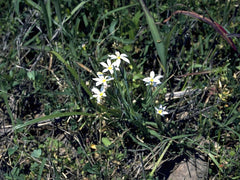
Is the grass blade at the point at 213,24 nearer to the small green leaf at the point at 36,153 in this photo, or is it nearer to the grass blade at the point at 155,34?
the grass blade at the point at 155,34

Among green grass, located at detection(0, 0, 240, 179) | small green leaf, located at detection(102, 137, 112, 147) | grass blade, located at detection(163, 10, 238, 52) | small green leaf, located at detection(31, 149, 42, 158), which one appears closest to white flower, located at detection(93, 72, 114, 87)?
green grass, located at detection(0, 0, 240, 179)

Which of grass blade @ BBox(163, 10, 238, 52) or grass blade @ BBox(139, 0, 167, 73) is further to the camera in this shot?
grass blade @ BBox(163, 10, 238, 52)

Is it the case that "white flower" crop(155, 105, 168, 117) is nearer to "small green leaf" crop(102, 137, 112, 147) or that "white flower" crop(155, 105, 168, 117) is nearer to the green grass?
the green grass

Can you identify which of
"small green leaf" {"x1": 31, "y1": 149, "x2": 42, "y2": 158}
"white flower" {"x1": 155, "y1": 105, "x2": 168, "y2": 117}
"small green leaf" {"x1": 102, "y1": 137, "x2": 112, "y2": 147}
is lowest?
"small green leaf" {"x1": 31, "y1": 149, "x2": 42, "y2": 158}

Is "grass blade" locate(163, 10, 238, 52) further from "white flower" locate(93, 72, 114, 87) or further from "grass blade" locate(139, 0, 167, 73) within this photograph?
"white flower" locate(93, 72, 114, 87)

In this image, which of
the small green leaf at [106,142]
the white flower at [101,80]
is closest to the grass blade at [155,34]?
the white flower at [101,80]

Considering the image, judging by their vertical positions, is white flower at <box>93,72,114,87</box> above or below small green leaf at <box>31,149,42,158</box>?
above

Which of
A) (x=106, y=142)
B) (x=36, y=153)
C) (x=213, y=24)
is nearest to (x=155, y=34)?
(x=213, y=24)

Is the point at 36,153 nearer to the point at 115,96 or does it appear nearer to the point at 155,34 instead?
the point at 115,96

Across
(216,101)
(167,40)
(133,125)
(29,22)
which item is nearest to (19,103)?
(29,22)
